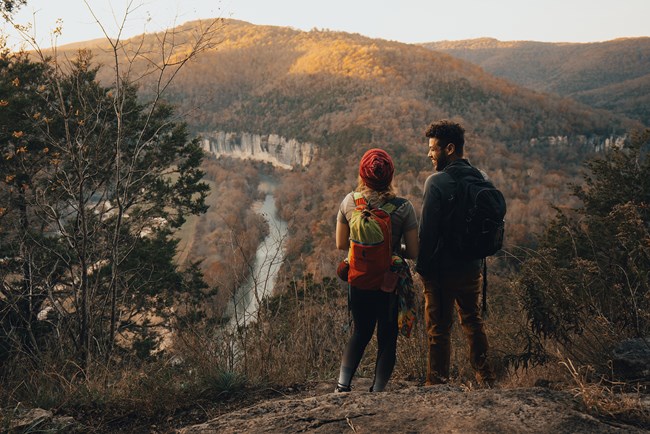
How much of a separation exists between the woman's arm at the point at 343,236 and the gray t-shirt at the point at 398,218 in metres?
0.03

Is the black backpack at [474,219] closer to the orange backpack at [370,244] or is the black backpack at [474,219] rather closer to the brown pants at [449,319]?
the brown pants at [449,319]

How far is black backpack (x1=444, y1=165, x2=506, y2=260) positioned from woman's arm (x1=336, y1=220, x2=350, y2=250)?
57 centimetres

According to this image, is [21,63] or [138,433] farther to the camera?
[21,63]

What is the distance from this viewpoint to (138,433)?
105 inches

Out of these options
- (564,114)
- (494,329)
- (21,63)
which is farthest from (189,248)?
(564,114)

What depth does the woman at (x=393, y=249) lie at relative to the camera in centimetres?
276

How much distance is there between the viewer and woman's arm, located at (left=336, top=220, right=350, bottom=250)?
286cm

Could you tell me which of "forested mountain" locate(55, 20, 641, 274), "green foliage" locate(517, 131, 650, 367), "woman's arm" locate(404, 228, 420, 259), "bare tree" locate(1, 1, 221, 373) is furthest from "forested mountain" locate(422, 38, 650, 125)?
"woman's arm" locate(404, 228, 420, 259)

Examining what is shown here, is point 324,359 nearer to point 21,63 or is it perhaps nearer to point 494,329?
point 494,329

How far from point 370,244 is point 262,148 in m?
98.1

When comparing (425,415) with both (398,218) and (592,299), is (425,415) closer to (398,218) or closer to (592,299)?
(398,218)

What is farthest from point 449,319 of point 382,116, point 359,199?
point 382,116

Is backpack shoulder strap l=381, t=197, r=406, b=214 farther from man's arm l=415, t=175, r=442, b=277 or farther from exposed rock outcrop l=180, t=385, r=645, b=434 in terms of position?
exposed rock outcrop l=180, t=385, r=645, b=434

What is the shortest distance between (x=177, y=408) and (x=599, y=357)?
7.92ft
